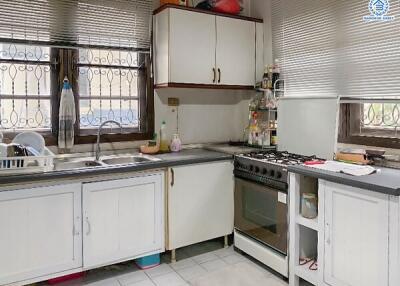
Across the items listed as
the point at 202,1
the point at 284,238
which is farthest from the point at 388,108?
the point at 202,1

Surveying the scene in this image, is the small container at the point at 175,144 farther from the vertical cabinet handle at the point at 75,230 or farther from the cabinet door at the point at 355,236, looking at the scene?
the cabinet door at the point at 355,236

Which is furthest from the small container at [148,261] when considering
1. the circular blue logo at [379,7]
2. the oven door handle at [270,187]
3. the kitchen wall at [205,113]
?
the circular blue logo at [379,7]

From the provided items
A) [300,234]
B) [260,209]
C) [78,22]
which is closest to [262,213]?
[260,209]

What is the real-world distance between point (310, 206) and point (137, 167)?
125 cm

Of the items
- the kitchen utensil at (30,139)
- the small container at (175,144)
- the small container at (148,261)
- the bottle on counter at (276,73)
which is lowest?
the small container at (148,261)

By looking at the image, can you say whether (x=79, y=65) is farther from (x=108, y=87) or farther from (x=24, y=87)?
(x=24, y=87)

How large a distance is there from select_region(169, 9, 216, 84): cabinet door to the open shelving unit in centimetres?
125

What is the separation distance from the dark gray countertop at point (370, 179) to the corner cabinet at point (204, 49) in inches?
49.4

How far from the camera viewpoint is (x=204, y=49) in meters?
3.14

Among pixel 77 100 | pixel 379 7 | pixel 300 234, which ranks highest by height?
pixel 379 7

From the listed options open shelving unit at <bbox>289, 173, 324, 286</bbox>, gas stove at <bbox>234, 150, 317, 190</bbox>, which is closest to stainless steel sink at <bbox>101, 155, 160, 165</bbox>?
gas stove at <bbox>234, 150, 317, 190</bbox>

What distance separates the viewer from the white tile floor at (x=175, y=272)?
8.55ft

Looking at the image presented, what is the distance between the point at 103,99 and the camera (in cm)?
316

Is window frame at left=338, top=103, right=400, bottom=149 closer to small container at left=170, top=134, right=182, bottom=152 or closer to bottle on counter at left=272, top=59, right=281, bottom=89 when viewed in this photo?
bottle on counter at left=272, top=59, right=281, bottom=89
